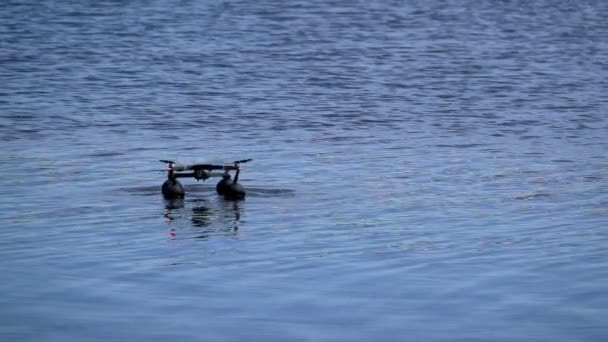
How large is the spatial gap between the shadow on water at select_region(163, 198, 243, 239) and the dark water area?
8cm

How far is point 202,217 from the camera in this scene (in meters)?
22.8

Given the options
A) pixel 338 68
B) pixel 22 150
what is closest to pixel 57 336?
pixel 22 150

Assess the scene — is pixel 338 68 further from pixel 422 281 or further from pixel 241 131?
pixel 422 281

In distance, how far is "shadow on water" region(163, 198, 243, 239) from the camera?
2150 cm

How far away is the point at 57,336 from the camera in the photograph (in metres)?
15.5

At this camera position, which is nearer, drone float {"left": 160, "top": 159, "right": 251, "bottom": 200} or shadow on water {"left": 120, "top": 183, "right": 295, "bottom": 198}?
drone float {"left": 160, "top": 159, "right": 251, "bottom": 200}

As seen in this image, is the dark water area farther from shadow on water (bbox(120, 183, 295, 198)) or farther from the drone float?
the drone float

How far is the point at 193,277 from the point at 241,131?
16202 millimetres

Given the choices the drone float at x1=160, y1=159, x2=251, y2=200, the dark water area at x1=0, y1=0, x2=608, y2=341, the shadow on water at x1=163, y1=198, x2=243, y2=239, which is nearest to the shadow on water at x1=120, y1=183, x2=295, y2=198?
the dark water area at x1=0, y1=0, x2=608, y2=341

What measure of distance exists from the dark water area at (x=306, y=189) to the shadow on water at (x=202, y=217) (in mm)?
75

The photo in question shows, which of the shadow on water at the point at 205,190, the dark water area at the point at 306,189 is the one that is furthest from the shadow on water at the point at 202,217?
the shadow on water at the point at 205,190

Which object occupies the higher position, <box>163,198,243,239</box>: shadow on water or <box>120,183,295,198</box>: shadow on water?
<box>120,183,295,198</box>: shadow on water

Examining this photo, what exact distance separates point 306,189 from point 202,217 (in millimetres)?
3238

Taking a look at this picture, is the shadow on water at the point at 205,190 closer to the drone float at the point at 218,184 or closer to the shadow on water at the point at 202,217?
the drone float at the point at 218,184
